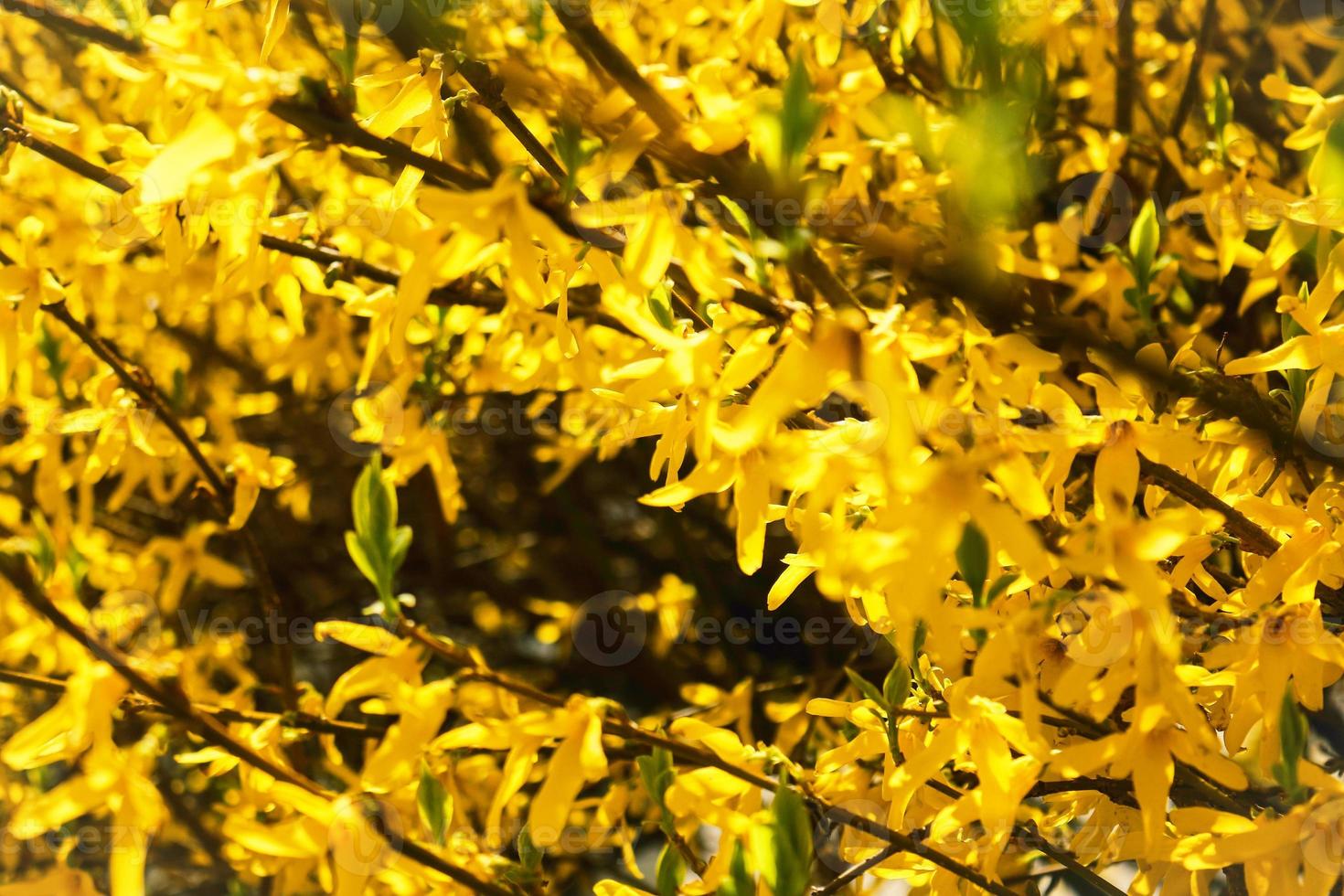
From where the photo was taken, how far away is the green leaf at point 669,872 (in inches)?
34.9

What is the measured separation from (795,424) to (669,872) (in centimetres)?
40

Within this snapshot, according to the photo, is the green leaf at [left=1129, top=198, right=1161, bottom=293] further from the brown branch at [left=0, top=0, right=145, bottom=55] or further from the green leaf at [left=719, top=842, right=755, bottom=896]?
the brown branch at [left=0, top=0, right=145, bottom=55]

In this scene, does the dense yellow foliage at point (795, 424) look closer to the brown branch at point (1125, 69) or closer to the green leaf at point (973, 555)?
the green leaf at point (973, 555)

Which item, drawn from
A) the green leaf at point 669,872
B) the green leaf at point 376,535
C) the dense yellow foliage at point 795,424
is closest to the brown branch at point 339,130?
the dense yellow foliage at point 795,424

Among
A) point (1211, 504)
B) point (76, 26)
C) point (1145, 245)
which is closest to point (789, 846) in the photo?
point (1211, 504)

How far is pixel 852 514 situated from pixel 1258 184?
93 centimetres

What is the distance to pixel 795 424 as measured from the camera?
2.97 ft

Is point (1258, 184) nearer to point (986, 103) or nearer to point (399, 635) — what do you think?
point (986, 103)

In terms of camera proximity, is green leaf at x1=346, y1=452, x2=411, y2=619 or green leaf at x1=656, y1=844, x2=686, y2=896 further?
green leaf at x1=656, y1=844, x2=686, y2=896

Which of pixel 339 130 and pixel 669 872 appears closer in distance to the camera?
pixel 339 130

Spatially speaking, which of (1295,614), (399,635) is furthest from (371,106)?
(1295,614)

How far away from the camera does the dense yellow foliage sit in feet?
2.19

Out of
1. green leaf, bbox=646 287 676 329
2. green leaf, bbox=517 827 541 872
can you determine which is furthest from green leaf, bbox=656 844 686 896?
green leaf, bbox=646 287 676 329

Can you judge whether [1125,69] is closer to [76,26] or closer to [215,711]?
[76,26]
